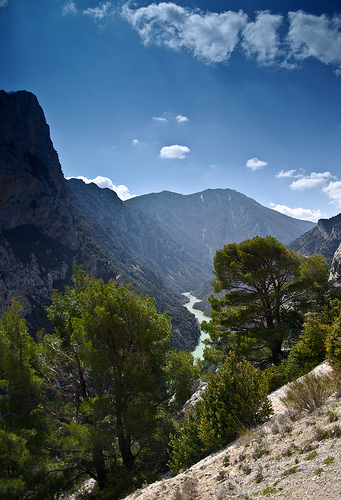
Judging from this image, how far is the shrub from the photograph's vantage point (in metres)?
5.08

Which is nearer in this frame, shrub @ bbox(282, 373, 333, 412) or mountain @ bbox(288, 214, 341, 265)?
shrub @ bbox(282, 373, 333, 412)

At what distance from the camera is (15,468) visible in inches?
300

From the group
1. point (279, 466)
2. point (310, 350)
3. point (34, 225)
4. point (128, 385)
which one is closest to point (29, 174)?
point (34, 225)

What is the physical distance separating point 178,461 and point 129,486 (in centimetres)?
203

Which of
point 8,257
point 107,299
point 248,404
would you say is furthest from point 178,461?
point 8,257

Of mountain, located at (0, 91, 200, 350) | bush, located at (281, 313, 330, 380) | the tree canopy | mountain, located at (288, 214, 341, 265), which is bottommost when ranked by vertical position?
bush, located at (281, 313, 330, 380)

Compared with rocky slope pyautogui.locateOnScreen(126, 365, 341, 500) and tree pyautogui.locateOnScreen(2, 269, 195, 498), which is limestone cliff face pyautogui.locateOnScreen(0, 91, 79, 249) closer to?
tree pyautogui.locateOnScreen(2, 269, 195, 498)

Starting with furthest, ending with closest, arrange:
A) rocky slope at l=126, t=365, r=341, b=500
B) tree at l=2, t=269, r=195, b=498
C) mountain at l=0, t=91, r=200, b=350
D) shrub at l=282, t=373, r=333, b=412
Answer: mountain at l=0, t=91, r=200, b=350
tree at l=2, t=269, r=195, b=498
shrub at l=282, t=373, r=333, b=412
rocky slope at l=126, t=365, r=341, b=500

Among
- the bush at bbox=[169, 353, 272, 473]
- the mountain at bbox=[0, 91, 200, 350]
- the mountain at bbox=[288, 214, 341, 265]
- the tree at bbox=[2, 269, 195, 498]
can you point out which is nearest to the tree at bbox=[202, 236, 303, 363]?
the tree at bbox=[2, 269, 195, 498]

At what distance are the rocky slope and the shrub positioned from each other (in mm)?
153

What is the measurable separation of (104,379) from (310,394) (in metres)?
7.02

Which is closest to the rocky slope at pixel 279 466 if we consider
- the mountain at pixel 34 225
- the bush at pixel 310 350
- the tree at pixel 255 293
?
the bush at pixel 310 350

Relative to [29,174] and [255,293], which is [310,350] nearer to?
[255,293]

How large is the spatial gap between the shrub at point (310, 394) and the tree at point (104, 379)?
4.91m
